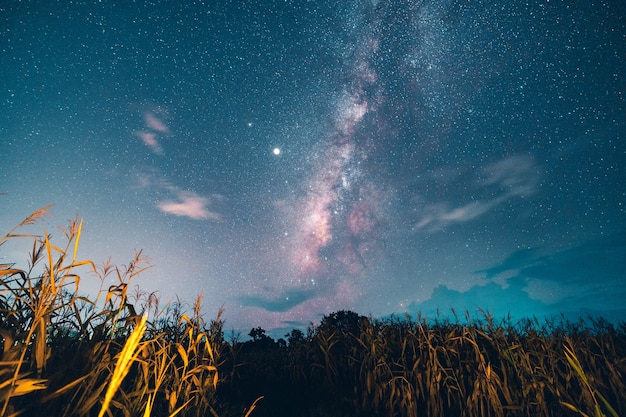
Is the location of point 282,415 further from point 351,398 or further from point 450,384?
point 450,384

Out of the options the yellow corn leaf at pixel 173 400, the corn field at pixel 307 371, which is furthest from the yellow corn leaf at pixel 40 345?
the yellow corn leaf at pixel 173 400

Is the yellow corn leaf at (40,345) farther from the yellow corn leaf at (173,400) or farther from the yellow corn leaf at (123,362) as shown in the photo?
the yellow corn leaf at (173,400)

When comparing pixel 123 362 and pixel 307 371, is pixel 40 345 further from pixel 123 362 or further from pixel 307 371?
pixel 307 371

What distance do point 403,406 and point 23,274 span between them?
13.6 ft

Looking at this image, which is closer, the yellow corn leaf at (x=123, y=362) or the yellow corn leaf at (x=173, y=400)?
the yellow corn leaf at (x=123, y=362)

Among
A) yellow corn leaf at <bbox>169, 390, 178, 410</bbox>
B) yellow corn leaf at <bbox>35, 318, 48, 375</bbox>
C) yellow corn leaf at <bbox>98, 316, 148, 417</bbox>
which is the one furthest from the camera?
yellow corn leaf at <bbox>169, 390, 178, 410</bbox>

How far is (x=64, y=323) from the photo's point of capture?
7.54 ft

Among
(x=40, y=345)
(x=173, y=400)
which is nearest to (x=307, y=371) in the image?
(x=173, y=400)

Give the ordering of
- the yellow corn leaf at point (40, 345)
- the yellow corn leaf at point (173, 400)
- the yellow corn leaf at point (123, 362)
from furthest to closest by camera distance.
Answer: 1. the yellow corn leaf at point (173, 400)
2. the yellow corn leaf at point (40, 345)
3. the yellow corn leaf at point (123, 362)

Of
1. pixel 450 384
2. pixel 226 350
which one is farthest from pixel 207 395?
pixel 450 384

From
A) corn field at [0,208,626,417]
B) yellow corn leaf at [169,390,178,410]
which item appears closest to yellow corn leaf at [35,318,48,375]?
corn field at [0,208,626,417]

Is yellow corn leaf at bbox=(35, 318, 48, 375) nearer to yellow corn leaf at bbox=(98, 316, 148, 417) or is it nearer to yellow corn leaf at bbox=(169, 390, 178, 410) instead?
yellow corn leaf at bbox=(98, 316, 148, 417)

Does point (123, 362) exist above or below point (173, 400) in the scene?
above

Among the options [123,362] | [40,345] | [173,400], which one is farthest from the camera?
[173,400]
